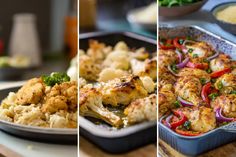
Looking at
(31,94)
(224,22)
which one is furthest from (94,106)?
(224,22)

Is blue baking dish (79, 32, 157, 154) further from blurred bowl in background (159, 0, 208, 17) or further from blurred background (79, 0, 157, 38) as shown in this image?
blurred background (79, 0, 157, 38)

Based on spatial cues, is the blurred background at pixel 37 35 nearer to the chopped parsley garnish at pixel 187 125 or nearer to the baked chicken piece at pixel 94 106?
the baked chicken piece at pixel 94 106

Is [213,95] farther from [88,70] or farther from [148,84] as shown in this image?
[88,70]

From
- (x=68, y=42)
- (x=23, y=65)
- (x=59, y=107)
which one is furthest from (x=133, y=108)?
(x=68, y=42)

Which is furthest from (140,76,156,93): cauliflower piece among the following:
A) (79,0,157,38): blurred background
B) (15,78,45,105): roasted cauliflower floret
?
(79,0,157,38): blurred background

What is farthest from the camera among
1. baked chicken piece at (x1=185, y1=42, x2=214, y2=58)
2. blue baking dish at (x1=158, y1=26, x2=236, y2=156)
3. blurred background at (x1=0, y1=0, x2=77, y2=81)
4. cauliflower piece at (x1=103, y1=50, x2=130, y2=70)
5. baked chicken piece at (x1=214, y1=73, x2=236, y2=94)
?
blurred background at (x1=0, y1=0, x2=77, y2=81)

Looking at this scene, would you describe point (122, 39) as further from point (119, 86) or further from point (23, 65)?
point (23, 65)
